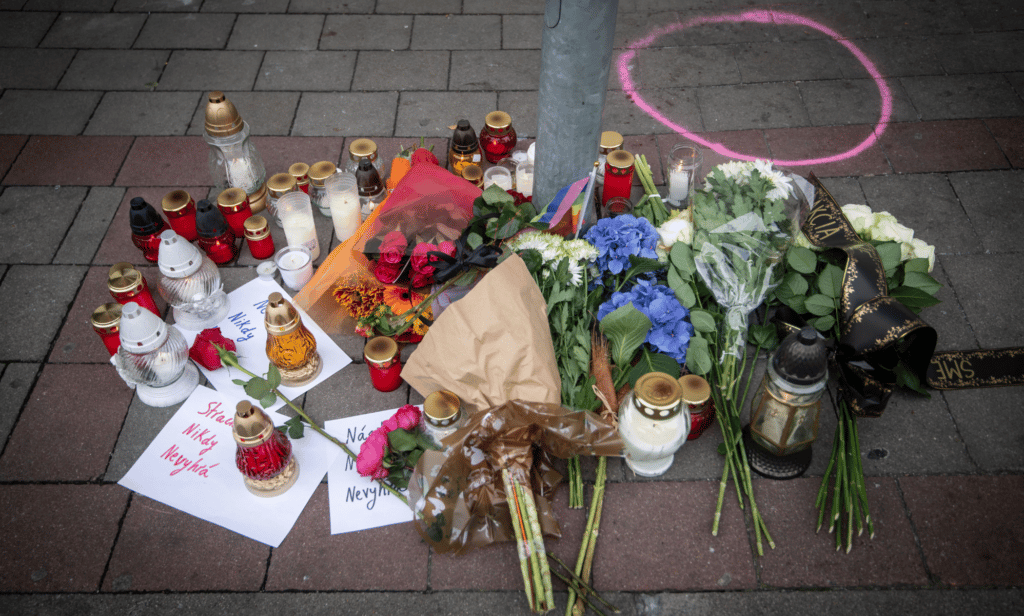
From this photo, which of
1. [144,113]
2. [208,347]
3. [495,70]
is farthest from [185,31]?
[208,347]

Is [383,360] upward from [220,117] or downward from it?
downward

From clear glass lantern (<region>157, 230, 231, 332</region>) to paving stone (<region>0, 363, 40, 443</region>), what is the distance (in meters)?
0.57

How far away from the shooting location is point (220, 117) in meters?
3.06

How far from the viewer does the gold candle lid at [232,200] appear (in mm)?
3017

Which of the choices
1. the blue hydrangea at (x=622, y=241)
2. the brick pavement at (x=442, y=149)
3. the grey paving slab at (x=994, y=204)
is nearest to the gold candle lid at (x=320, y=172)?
the brick pavement at (x=442, y=149)

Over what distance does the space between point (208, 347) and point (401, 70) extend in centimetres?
229

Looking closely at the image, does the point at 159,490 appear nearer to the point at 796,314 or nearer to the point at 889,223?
the point at 796,314

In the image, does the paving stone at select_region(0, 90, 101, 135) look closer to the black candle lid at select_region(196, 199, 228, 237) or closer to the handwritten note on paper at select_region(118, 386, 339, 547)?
the black candle lid at select_region(196, 199, 228, 237)

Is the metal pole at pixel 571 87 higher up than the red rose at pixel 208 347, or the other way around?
the metal pole at pixel 571 87

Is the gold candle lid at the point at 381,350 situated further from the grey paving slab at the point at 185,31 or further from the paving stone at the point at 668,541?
the grey paving slab at the point at 185,31

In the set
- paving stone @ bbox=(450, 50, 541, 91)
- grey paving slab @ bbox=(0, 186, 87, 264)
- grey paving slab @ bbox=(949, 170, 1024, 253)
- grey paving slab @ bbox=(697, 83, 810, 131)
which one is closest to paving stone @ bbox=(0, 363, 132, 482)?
grey paving slab @ bbox=(0, 186, 87, 264)

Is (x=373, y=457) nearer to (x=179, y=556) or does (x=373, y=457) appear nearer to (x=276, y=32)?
(x=179, y=556)

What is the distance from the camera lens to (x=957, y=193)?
3.35 m

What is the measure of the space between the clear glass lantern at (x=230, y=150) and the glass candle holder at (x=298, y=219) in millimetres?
374
